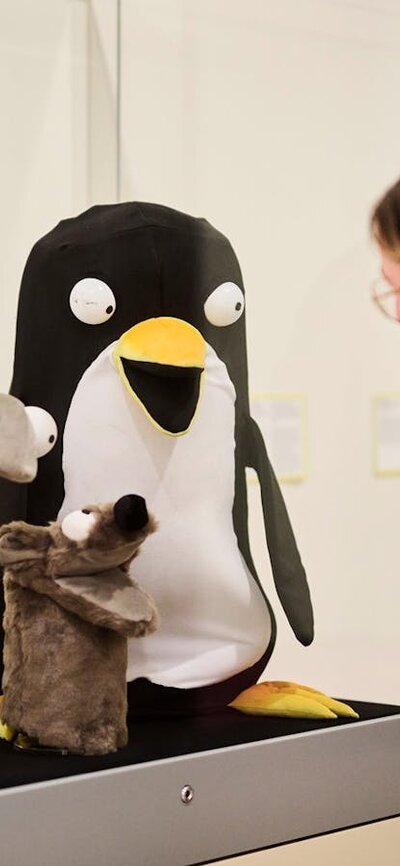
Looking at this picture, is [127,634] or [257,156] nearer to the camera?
[127,634]

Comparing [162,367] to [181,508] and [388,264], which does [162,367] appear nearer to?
[181,508]

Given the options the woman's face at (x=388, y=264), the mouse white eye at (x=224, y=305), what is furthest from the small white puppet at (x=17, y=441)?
the woman's face at (x=388, y=264)

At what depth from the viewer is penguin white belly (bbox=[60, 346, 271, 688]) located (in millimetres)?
904

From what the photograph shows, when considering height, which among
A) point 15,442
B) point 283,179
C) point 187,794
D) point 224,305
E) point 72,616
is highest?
point 283,179

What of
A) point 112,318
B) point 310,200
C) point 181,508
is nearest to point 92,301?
point 112,318

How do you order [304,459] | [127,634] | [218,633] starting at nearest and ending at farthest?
[127,634] → [218,633] → [304,459]

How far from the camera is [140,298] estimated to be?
91 centimetres

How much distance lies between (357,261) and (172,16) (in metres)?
0.25

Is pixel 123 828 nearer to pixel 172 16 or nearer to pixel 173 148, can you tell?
pixel 173 148

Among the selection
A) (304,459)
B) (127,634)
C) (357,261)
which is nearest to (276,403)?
(304,459)

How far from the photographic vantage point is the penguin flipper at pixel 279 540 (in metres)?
0.98

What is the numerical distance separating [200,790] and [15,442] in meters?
0.27

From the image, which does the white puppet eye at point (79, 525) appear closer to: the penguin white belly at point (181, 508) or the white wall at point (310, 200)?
the penguin white belly at point (181, 508)

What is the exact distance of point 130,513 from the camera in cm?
82
